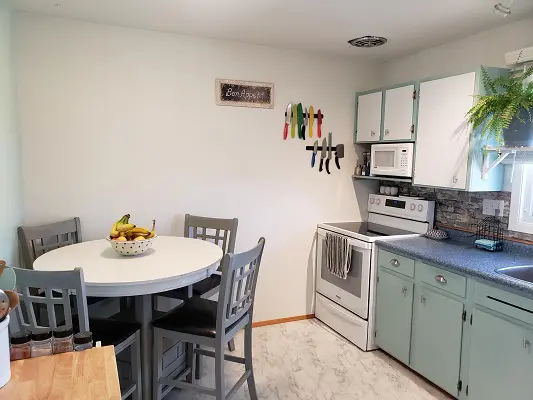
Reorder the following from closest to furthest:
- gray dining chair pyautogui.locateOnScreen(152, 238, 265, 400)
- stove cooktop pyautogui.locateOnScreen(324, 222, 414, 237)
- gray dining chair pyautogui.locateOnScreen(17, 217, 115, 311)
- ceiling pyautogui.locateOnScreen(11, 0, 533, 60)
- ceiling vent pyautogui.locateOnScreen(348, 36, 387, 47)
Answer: gray dining chair pyautogui.locateOnScreen(152, 238, 265, 400)
ceiling pyautogui.locateOnScreen(11, 0, 533, 60)
gray dining chair pyautogui.locateOnScreen(17, 217, 115, 311)
ceiling vent pyautogui.locateOnScreen(348, 36, 387, 47)
stove cooktop pyautogui.locateOnScreen(324, 222, 414, 237)

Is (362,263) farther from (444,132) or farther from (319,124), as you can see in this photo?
(319,124)

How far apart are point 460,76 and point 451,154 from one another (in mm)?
507

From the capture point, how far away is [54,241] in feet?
8.81

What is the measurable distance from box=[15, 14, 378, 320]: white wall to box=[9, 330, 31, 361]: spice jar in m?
1.70

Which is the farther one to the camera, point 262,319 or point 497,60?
point 262,319

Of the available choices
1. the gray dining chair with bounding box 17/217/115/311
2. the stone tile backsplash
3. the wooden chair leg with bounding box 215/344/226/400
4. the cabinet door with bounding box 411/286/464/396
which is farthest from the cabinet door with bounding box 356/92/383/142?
the gray dining chair with bounding box 17/217/115/311

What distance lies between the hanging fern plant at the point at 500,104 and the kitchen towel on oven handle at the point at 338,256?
1.28m

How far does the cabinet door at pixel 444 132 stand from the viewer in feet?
8.22

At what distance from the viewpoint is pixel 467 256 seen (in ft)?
8.00

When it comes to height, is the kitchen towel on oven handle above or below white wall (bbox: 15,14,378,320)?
below

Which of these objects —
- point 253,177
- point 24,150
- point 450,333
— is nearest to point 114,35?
point 24,150

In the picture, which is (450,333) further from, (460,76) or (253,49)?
(253,49)

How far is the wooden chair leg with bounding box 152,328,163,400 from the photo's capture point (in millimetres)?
2096

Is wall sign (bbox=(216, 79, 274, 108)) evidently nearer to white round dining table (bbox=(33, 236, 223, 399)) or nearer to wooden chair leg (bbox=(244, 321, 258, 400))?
white round dining table (bbox=(33, 236, 223, 399))
